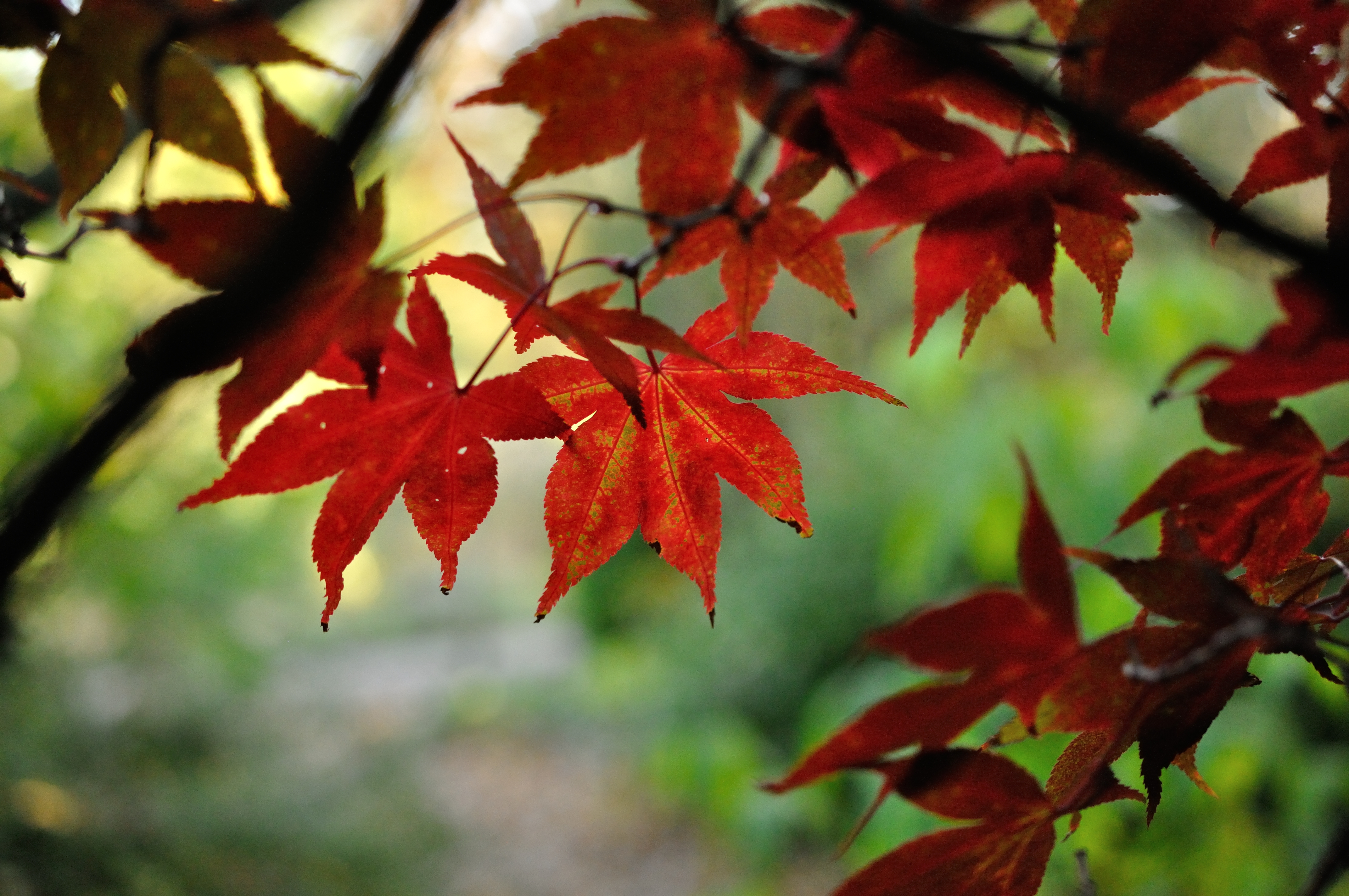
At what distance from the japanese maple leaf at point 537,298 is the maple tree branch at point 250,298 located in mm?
78

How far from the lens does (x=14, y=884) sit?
59.8 inches

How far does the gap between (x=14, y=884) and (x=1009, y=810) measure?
1985 mm

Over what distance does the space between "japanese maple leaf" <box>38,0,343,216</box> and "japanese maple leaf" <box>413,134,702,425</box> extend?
3.8 inches

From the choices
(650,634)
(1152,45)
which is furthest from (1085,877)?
(650,634)

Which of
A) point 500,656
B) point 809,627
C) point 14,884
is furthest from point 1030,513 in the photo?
point 500,656

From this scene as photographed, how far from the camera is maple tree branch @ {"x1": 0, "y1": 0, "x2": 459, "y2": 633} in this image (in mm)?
250

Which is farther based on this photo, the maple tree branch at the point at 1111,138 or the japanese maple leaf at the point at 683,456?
the japanese maple leaf at the point at 683,456

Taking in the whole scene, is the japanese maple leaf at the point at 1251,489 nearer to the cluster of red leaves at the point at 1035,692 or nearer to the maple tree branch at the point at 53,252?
the cluster of red leaves at the point at 1035,692

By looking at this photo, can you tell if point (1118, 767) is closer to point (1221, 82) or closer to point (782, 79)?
point (1221, 82)

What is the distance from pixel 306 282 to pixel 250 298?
58 millimetres

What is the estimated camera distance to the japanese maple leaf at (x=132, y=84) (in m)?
0.35

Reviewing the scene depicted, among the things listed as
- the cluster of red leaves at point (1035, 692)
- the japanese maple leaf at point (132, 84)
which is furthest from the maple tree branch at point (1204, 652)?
the japanese maple leaf at point (132, 84)

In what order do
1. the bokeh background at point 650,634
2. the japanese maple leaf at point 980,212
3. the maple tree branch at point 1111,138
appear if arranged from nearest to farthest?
the maple tree branch at point 1111,138 < the japanese maple leaf at point 980,212 < the bokeh background at point 650,634

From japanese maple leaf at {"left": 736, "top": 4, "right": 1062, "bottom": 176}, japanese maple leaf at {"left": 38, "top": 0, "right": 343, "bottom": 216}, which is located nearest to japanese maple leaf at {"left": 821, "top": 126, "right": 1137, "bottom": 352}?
japanese maple leaf at {"left": 736, "top": 4, "right": 1062, "bottom": 176}
